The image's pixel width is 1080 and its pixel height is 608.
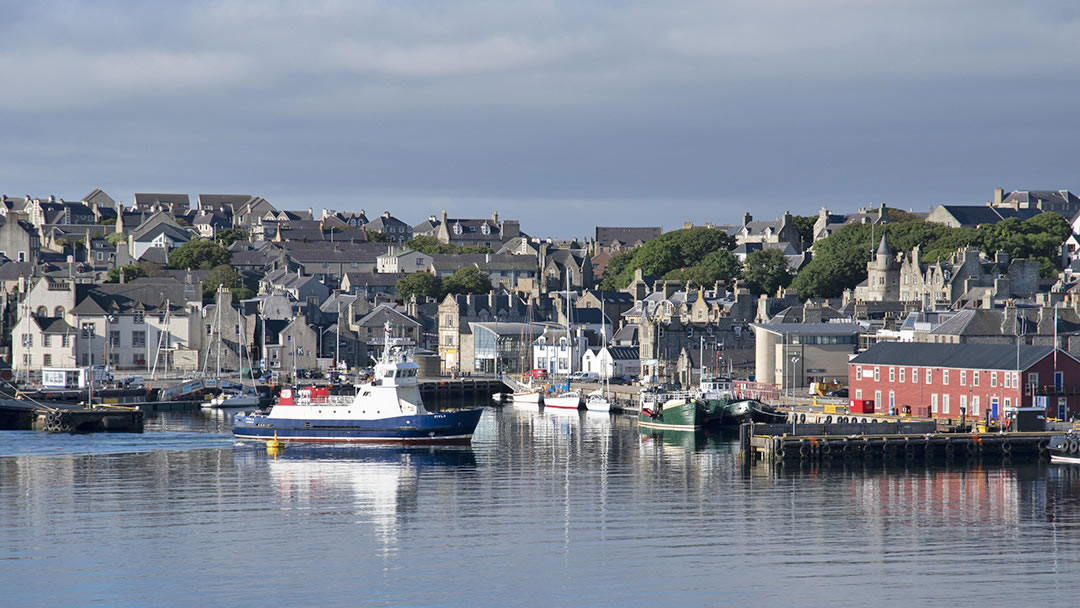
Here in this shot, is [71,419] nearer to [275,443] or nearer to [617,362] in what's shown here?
[275,443]

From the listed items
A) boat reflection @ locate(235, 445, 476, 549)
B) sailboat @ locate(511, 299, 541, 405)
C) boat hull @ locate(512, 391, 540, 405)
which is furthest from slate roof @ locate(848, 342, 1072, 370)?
sailboat @ locate(511, 299, 541, 405)

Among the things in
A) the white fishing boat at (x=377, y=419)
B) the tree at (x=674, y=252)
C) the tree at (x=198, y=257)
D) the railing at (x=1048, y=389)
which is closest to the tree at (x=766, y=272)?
the tree at (x=674, y=252)

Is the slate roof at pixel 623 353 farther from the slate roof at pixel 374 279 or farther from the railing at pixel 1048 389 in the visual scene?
the slate roof at pixel 374 279

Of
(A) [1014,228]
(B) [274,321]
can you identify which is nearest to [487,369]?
(B) [274,321]

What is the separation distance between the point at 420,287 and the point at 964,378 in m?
86.7

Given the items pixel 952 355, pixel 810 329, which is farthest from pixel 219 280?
pixel 952 355

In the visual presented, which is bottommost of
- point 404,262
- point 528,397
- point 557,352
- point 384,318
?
point 528,397

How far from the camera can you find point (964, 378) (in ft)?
263

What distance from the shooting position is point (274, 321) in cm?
12744

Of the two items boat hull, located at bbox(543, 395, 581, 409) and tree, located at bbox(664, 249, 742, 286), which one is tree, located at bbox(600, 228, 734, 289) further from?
boat hull, located at bbox(543, 395, 581, 409)

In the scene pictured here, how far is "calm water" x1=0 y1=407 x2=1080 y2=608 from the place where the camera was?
144 ft

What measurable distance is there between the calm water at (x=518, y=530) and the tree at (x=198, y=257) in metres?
101

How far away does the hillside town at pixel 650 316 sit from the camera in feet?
315

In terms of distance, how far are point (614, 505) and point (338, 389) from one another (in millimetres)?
53400
